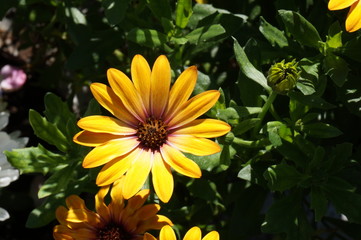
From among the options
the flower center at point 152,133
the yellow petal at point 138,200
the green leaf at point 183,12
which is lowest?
the yellow petal at point 138,200

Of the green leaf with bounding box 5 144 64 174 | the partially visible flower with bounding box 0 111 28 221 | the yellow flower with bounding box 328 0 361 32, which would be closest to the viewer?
the yellow flower with bounding box 328 0 361 32

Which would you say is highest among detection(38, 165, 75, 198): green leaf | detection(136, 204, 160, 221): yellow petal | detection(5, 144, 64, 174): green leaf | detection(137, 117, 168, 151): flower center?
detection(137, 117, 168, 151): flower center

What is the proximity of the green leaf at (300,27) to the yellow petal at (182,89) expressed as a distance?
38 centimetres

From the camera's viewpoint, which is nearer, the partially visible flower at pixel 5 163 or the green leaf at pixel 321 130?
the green leaf at pixel 321 130

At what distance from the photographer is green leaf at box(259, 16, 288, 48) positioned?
1848mm

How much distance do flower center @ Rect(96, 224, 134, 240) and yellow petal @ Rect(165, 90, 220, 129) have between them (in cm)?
38

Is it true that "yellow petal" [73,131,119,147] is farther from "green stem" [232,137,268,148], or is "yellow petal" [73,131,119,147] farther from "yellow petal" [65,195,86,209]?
"green stem" [232,137,268,148]

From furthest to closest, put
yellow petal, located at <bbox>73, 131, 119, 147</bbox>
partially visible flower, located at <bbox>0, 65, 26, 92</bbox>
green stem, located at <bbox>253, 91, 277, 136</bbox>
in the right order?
1. partially visible flower, located at <bbox>0, 65, 26, 92</bbox>
2. green stem, located at <bbox>253, 91, 277, 136</bbox>
3. yellow petal, located at <bbox>73, 131, 119, 147</bbox>

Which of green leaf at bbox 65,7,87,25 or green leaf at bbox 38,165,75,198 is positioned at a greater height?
green leaf at bbox 65,7,87,25

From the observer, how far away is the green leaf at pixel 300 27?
1734mm

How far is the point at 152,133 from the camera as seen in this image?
1.72m

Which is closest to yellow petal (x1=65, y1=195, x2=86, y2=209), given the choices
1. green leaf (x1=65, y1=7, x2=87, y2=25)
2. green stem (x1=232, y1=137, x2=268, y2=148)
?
green stem (x1=232, y1=137, x2=268, y2=148)

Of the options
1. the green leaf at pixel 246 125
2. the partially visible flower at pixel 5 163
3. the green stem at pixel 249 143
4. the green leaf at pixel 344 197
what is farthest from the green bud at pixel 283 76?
the partially visible flower at pixel 5 163

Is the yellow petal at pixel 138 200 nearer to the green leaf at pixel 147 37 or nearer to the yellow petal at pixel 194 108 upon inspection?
the yellow petal at pixel 194 108
